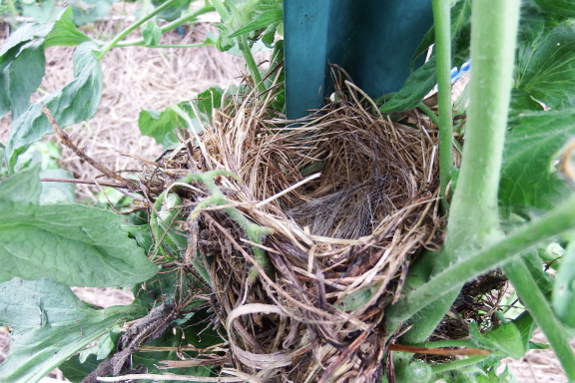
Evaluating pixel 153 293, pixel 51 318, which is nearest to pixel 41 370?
pixel 51 318

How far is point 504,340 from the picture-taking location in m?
0.42

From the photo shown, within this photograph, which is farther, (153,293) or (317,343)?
(153,293)

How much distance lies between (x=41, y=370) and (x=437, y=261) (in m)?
0.59

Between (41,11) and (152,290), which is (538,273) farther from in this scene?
(41,11)

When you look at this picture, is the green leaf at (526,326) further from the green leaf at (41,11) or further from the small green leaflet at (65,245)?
the green leaf at (41,11)

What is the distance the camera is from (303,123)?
0.75 m

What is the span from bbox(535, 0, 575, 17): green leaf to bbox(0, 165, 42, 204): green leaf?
0.58 m

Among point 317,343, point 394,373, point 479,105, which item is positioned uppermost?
point 479,105

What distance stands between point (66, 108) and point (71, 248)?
0.30m

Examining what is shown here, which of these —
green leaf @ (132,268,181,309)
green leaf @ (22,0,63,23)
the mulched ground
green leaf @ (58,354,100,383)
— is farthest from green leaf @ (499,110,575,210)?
green leaf @ (22,0,63,23)

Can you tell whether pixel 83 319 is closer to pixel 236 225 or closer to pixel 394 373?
pixel 236 225

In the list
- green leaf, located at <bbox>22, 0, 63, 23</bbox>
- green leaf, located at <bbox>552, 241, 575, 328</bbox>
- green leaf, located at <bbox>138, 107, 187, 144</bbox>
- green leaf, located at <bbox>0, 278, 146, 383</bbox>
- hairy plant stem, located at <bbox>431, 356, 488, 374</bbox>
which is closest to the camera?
green leaf, located at <bbox>552, 241, 575, 328</bbox>

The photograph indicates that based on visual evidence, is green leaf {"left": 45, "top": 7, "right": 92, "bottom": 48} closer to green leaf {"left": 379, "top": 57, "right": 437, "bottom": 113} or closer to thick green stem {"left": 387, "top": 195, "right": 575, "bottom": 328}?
green leaf {"left": 379, "top": 57, "right": 437, "bottom": 113}

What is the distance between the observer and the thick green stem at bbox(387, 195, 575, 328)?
0.31m
